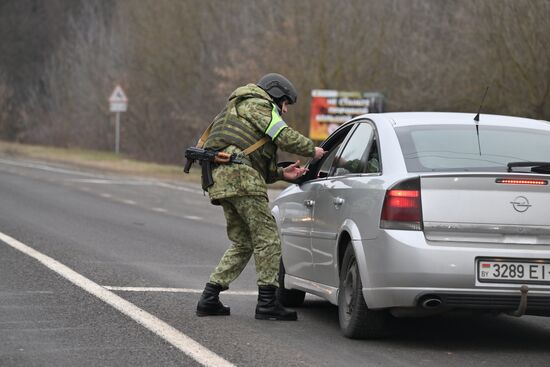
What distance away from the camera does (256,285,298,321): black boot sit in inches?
354

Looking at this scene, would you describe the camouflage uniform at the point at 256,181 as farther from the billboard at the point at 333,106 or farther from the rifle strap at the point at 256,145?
the billboard at the point at 333,106

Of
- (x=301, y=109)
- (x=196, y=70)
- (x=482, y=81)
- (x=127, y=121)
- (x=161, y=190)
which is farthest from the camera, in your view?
(x=127, y=121)

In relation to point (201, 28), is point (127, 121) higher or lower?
lower

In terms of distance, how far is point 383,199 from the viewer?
7684 mm

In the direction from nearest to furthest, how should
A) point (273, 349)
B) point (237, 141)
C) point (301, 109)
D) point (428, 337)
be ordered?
point (273, 349) → point (428, 337) → point (237, 141) → point (301, 109)

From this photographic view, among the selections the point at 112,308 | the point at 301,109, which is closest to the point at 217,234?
the point at 112,308

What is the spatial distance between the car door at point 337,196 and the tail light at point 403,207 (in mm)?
404

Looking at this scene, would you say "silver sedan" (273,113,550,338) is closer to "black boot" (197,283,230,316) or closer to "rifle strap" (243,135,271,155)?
"rifle strap" (243,135,271,155)

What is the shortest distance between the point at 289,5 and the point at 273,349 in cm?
3173

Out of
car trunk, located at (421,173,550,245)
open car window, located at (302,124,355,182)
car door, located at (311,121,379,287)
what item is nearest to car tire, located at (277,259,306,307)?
open car window, located at (302,124,355,182)

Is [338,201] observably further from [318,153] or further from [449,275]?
[449,275]

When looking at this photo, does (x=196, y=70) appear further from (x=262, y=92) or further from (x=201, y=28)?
(x=262, y=92)

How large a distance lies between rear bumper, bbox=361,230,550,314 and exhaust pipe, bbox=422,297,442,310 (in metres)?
0.03

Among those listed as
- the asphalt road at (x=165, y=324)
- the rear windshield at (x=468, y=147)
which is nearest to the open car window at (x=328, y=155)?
the asphalt road at (x=165, y=324)
